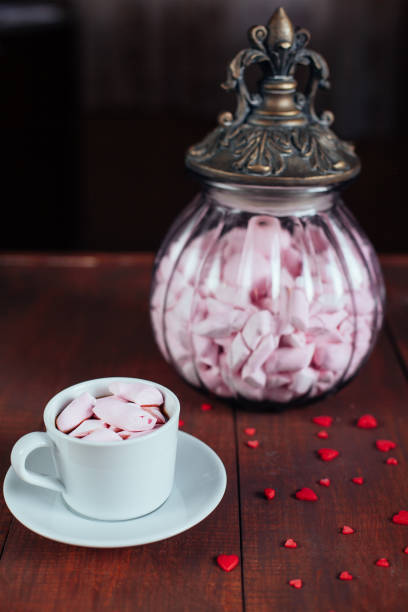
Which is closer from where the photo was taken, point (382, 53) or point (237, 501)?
point (237, 501)

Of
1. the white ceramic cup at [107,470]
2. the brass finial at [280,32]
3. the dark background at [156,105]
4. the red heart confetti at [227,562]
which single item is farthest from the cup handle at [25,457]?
the dark background at [156,105]

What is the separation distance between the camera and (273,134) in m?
0.67

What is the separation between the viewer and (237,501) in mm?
596

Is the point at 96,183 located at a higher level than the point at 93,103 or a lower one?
lower

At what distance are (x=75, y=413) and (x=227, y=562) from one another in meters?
0.15

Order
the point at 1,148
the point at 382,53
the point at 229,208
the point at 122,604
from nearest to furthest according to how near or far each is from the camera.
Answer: the point at 122,604
the point at 229,208
the point at 1,148
the point at 382,53

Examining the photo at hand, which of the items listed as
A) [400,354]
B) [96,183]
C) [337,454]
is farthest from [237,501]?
[96,183]

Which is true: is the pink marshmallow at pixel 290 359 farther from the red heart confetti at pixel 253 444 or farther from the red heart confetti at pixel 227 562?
the red heart confetti at pixel 227 562

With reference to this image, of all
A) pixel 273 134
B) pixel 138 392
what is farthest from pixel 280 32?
pixel 138 392

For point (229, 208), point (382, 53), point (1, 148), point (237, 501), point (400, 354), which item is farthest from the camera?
point (382, 53)

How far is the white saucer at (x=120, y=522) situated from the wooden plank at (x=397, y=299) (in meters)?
0.33

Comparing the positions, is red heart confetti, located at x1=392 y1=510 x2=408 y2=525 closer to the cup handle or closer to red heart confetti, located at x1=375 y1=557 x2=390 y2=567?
red heart confetti, located at x1=375 y1=557 x2=390 y2=567

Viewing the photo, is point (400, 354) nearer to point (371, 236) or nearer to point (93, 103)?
point (371, 236)

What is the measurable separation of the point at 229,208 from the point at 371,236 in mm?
1741
